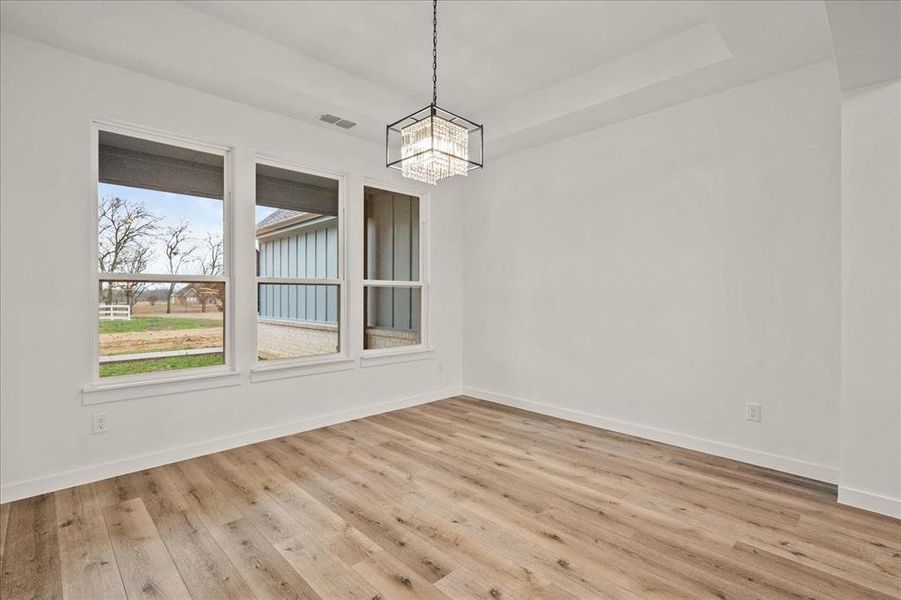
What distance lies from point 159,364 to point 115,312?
0.48 meters

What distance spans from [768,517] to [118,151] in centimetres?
474

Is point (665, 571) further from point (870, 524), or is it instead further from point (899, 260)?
point (899, 260)

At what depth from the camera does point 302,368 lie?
13.7ft

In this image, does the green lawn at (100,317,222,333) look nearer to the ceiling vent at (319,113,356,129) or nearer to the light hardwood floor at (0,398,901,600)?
the light hardwood floor at (0,398,901,600)

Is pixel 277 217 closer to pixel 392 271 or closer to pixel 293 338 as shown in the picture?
pixel 293 338

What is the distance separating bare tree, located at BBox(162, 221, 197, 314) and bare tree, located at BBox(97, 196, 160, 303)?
116 millimetres

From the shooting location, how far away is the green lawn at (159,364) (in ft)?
10.6

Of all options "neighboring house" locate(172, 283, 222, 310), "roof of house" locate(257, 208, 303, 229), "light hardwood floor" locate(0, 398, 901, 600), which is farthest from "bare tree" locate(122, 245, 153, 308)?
"light hardwood floor" locate(0, 398, 901, 600)

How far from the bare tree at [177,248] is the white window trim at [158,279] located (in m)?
0.10

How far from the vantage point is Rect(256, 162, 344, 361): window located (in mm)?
4016

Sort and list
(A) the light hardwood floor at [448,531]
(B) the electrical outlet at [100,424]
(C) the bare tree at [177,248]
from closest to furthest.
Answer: (A) the light hardwood floor at [448,531] < (B) the electrical outlet at [100,424] < (C) the bare tree at [177,248]

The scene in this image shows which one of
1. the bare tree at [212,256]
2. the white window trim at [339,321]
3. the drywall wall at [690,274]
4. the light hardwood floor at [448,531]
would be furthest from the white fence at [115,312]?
the drywall wall at [690,274]

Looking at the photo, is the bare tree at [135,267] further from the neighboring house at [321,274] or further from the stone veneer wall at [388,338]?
the stone veneer wall at [388,338]

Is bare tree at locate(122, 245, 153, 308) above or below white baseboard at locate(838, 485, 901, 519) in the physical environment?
above
